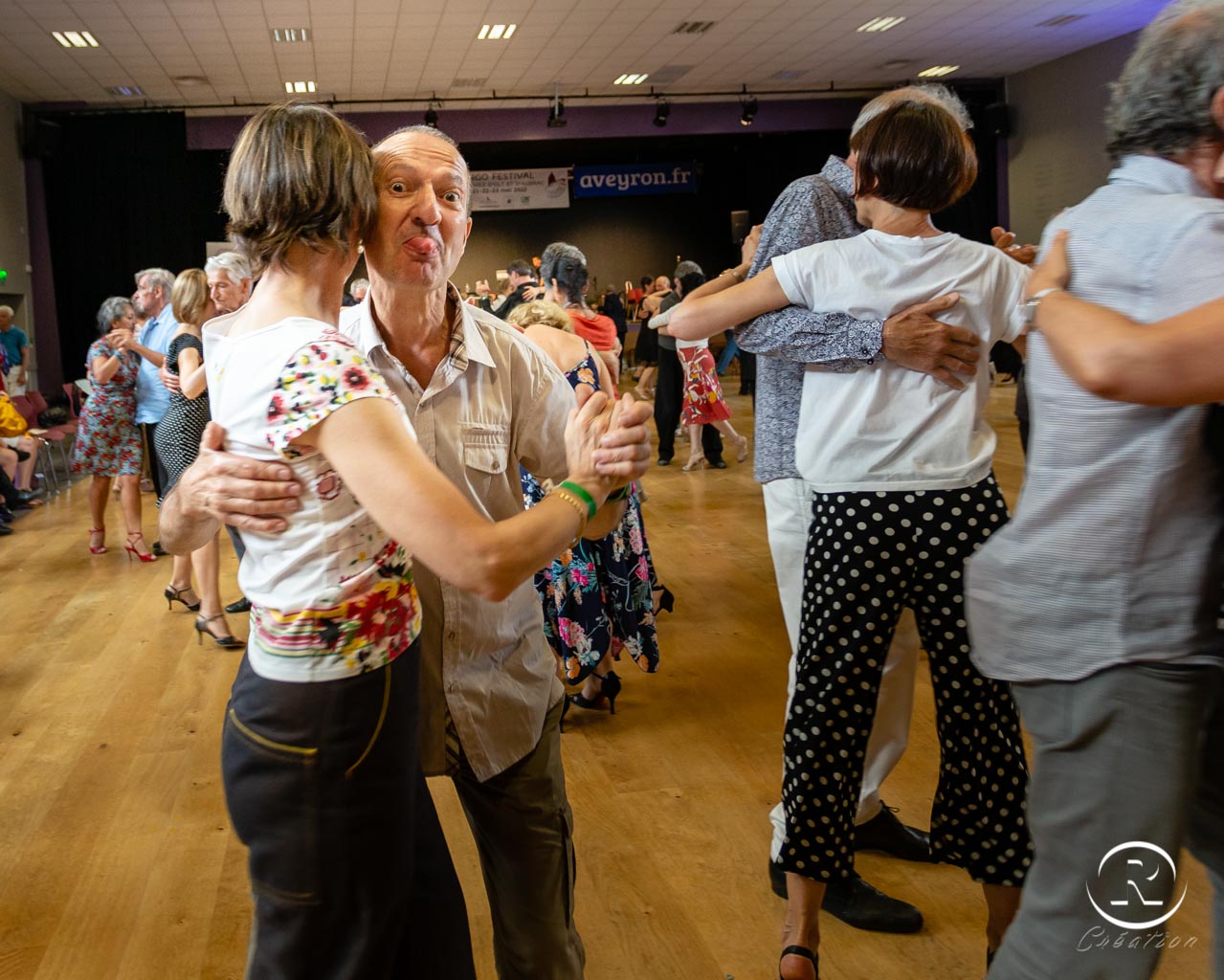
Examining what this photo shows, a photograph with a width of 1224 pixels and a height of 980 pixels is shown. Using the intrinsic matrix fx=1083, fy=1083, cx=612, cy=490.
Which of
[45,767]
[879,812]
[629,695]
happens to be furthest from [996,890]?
[45,767]

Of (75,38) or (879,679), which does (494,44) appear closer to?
(75,38)

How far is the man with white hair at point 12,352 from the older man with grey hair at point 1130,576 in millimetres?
10355

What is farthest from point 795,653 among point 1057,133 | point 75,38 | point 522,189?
point 522,189

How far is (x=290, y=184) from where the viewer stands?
4.14ft

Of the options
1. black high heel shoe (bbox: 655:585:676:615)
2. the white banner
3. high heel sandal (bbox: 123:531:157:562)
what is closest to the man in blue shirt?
high heel sandal (bbox: 123:531:157:562)

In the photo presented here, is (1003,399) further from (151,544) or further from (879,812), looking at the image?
(879,812)

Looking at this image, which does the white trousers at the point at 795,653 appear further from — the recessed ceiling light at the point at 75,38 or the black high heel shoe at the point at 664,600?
the recessed ceiling light at the point at 75,38

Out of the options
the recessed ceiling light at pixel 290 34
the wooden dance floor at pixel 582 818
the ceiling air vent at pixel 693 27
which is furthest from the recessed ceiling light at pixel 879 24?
the wooden dance floor at pixel 582 818

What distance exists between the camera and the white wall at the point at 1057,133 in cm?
1467

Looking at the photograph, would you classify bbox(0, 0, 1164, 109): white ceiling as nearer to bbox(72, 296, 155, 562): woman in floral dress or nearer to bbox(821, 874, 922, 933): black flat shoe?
bbox(72, 296, 155, 562): woman in floral dress

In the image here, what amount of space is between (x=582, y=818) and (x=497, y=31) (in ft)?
36.6

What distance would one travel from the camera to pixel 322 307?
51.9 inches

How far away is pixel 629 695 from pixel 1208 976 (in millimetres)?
2092

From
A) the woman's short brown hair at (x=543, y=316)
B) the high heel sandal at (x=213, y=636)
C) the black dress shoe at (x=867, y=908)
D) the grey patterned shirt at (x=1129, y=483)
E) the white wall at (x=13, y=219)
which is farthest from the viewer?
the white wall at (x=13, y=219)
